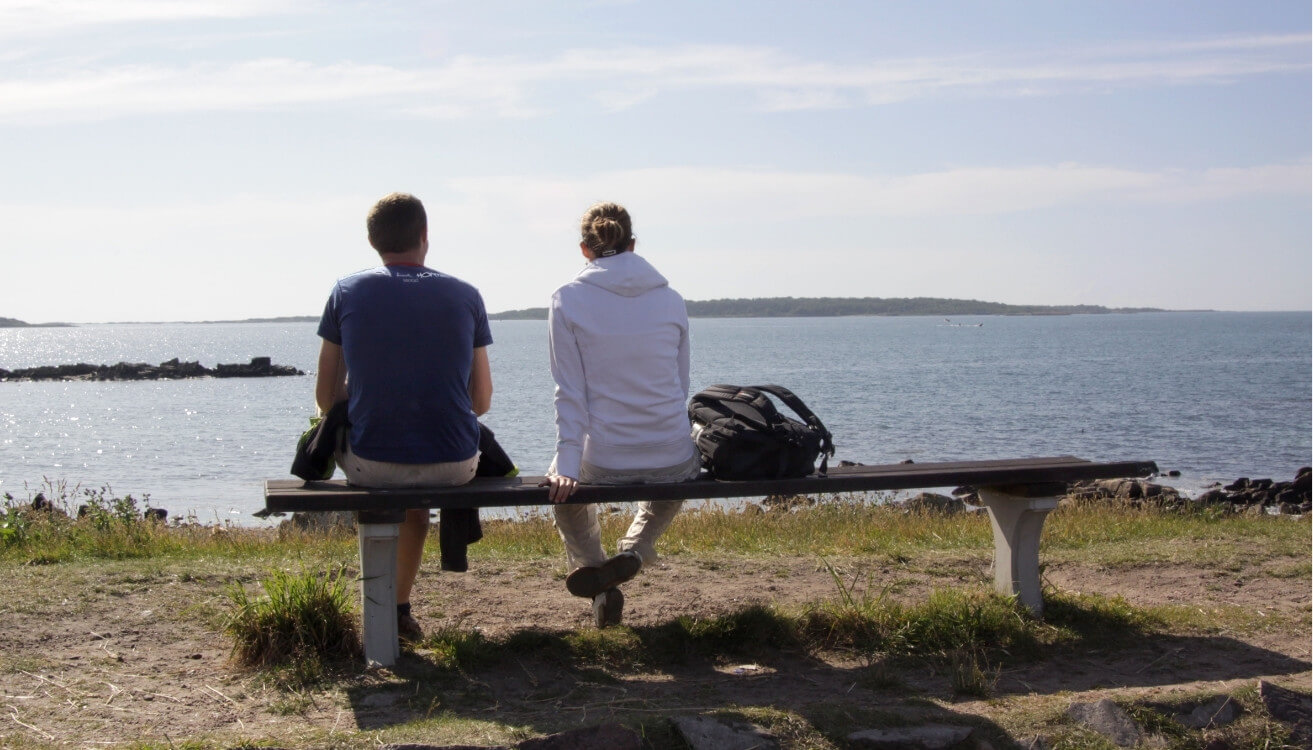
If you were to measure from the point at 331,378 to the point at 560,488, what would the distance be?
1.08 m

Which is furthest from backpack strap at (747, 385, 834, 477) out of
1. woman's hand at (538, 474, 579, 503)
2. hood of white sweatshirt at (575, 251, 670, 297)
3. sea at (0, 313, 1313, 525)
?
sea at (0, 313, 1313, 525)

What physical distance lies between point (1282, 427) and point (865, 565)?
3543 cm

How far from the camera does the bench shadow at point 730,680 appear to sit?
4180 mm

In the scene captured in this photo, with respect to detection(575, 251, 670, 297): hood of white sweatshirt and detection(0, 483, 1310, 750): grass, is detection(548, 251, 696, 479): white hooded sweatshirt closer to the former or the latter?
detection(575, 251, 670, 297): hood of white sweatshirt

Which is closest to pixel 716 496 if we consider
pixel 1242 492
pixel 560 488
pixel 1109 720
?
pixel 560 488

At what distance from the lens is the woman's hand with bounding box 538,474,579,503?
191 inches

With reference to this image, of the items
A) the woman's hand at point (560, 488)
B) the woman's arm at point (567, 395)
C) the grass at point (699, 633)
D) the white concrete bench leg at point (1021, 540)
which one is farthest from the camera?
the white concrete bench leg at point (1021, 540)

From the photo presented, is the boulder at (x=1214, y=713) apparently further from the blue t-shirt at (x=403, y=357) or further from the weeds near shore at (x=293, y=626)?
the weeds near shore at (x=293, y=626)

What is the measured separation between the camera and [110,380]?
75.2 metres

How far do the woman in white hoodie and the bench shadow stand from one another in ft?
1.46

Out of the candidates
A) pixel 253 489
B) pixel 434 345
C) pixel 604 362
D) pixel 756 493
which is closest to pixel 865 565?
pixel 756 493

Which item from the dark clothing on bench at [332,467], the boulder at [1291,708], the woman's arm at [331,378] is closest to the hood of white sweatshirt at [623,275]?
the dark clothing on bench at [332,467]

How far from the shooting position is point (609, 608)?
5.37 metres

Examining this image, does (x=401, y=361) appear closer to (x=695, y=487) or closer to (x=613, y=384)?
(x=613, y=384)
